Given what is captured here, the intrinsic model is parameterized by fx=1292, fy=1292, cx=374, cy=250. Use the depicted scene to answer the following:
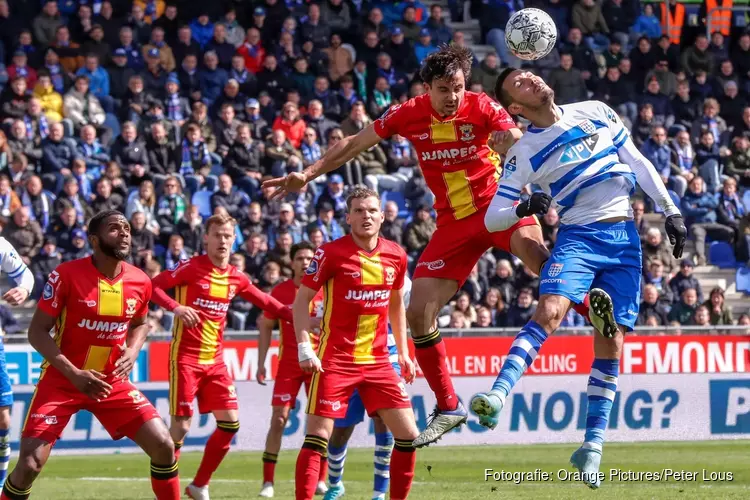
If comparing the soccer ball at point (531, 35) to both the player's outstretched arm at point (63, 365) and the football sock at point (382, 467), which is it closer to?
the football sock at point (382, 467)

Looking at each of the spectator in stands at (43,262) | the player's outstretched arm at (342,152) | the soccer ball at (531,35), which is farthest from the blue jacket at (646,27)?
the player's outstretched arm at (342,152)

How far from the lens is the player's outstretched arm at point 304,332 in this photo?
982 centimetres

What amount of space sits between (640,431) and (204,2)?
1197cm

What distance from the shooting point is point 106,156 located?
21.2 m

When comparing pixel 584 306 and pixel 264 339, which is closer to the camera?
pixel 584 306

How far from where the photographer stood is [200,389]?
12.6 m

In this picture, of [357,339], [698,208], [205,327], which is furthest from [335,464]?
[698,208]

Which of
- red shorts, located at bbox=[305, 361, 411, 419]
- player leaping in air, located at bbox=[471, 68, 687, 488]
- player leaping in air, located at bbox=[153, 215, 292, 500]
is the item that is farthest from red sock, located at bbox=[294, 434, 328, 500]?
player leaping in air, located at bbox=[153, 215, 292, 500]

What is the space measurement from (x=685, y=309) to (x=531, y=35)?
1243 cm

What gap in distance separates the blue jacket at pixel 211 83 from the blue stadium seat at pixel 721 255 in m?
9.49

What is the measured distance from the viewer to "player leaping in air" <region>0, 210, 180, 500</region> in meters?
8.98

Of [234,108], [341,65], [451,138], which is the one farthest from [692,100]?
[451,138]

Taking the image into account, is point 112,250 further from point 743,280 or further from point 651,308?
point 743,280

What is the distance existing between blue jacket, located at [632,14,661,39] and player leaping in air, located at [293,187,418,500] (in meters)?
19.0
